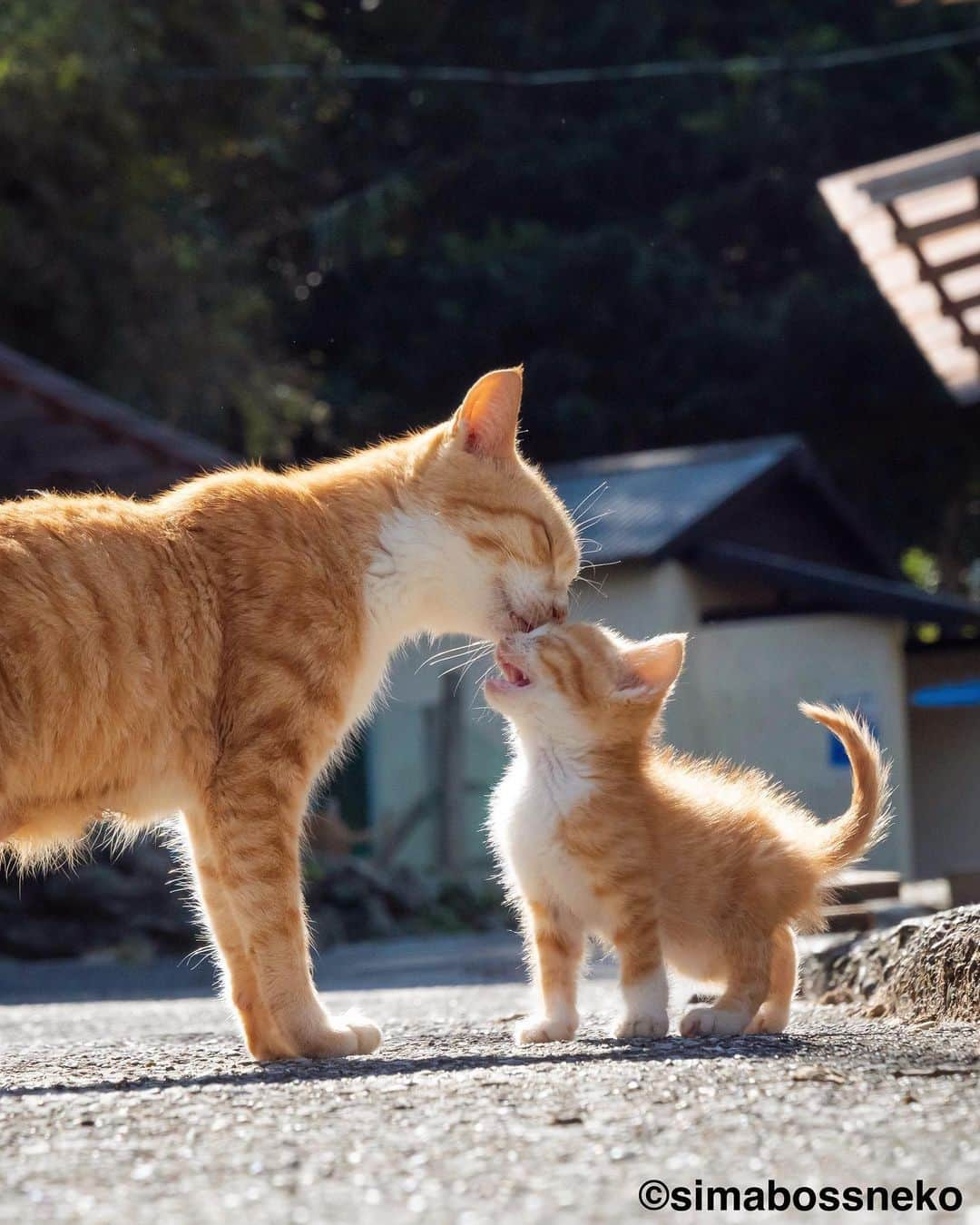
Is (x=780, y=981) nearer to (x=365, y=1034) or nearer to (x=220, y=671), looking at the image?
(x=365, y=1034)

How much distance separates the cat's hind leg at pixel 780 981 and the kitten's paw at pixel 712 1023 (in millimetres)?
202

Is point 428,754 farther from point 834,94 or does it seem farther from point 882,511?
point 834,94

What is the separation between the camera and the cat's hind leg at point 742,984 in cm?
393

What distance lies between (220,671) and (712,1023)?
4.80 ft

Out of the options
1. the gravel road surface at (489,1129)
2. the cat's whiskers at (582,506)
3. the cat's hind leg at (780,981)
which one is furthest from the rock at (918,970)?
the cat's whiskers at (582,506)

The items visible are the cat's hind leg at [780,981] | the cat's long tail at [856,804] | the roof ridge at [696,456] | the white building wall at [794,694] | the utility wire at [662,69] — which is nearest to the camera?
the cat's hind leg at [780,981]

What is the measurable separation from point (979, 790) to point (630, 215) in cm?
1195

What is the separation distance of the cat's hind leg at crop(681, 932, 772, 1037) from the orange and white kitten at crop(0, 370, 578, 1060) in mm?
856

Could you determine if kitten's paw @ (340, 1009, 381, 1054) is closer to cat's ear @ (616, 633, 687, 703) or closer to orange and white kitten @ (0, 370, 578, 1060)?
orange and white kitten @ (0, 370, 578, 1060)

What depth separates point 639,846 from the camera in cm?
395

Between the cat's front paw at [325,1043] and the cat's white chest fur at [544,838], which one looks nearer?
the cat's front paw at [325,1043]

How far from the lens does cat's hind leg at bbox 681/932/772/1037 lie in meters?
3.93

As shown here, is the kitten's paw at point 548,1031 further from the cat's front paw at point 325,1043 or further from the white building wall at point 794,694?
the white building wall at point 794,694

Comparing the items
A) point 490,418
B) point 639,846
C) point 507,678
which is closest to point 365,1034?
point 639,846
